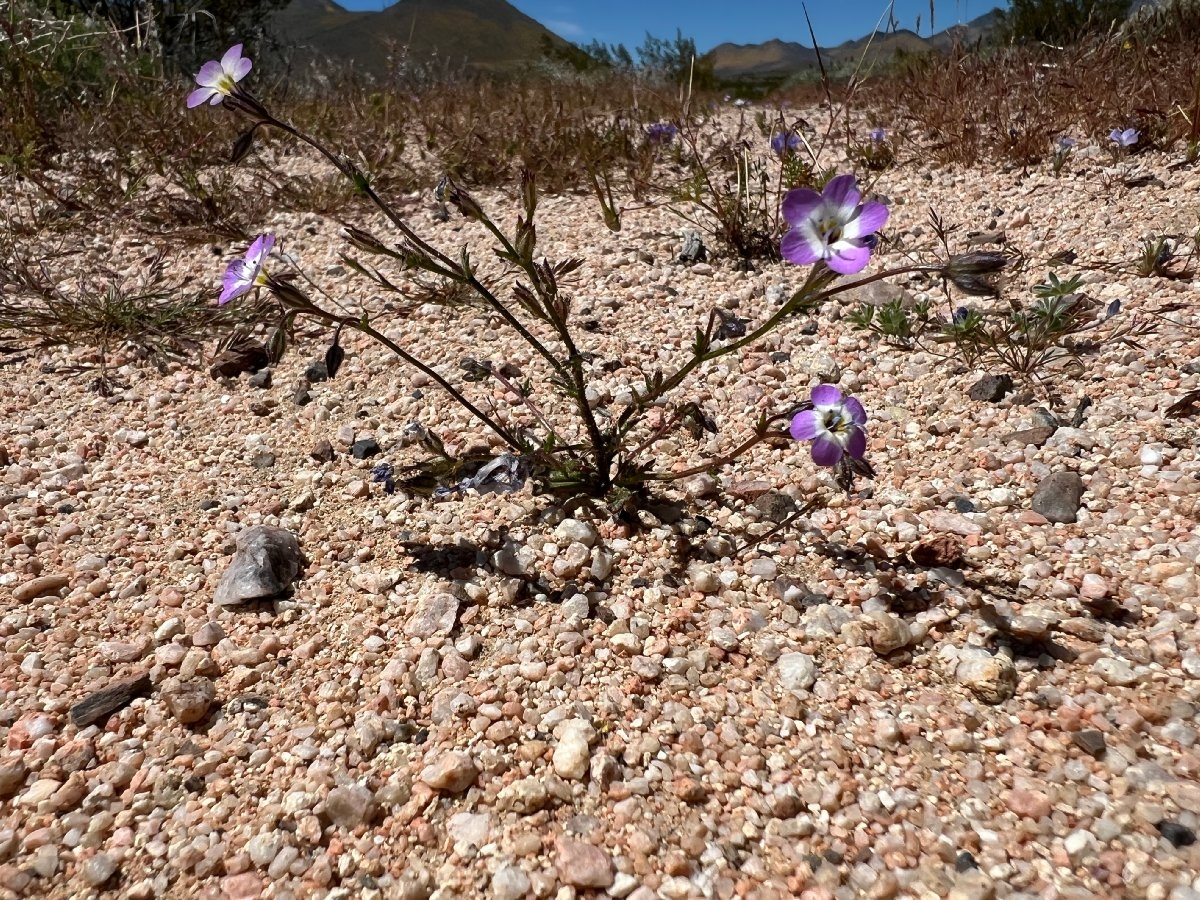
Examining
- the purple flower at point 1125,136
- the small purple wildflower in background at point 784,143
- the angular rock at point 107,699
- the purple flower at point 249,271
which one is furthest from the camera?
the purple flower at point 1125,136

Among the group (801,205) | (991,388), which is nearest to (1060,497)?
(991,388)

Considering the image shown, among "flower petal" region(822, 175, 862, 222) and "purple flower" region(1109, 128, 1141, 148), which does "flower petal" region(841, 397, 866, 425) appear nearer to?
"flower petal" region(822, 175, 862, 222)

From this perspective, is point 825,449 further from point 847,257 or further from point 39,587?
point 39,587

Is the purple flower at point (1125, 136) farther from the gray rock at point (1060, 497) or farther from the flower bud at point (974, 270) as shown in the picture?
the flower bud at point (974, 270)

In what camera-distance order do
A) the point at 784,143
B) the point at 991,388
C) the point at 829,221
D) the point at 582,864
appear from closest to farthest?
the point at 582,864, the point at 829,221, the point at 991,388, the point at 784,143

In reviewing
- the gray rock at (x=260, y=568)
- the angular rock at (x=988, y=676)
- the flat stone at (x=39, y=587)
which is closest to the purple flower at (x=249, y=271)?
the gray rock at (x=260, y=568)

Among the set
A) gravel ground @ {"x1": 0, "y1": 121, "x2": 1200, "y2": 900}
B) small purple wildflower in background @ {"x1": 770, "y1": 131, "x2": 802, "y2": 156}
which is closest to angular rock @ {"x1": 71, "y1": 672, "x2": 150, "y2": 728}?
gravel ground @ {"x1": 0, "y1": 121, "x2": 1200, "y2": 900}
